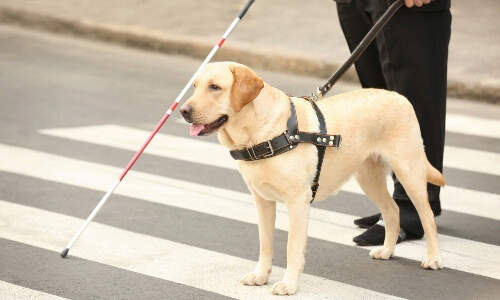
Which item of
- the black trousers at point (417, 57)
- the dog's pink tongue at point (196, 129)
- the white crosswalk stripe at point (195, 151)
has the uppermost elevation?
the dog's pink tongue at point (196, 129)

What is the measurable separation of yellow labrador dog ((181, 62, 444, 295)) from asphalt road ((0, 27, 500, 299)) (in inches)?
8.9

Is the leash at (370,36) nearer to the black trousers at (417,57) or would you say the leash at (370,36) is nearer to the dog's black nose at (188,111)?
the black trousers at (417,57)

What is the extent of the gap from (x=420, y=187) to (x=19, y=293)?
2.15 metres

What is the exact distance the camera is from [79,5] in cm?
1494

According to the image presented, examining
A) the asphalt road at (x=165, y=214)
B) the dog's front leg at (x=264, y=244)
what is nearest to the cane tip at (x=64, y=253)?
the asphalt road at (x=165, y=214)

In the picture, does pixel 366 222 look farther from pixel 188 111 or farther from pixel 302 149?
pixel 188 111

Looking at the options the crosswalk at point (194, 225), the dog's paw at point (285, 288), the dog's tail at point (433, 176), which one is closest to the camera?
the dog's paw at point (285, 288)

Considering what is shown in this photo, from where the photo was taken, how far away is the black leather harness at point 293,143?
5059mm

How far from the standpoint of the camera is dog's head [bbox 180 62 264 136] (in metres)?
4.89

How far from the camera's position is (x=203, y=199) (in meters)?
7.11

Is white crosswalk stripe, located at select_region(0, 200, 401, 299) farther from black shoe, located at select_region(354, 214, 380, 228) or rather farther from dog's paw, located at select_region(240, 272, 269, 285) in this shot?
black shoe, located at select_region(354, 214, 380, 228)

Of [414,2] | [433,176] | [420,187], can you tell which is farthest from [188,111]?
[414,2]

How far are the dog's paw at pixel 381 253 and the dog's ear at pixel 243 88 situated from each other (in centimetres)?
142

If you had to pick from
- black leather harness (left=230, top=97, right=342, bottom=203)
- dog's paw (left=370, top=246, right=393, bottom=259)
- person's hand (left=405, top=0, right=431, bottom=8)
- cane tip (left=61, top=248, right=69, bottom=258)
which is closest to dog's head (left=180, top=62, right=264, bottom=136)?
black leather harness (left=230, top=97, right=342, bottom=203)
